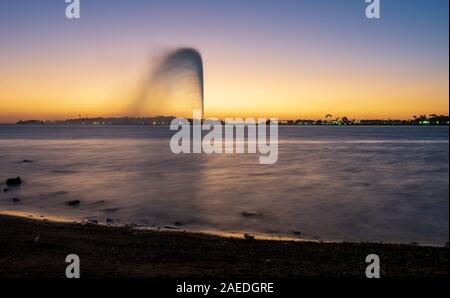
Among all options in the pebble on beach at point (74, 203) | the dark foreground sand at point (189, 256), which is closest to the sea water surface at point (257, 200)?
the pebble on beach at point (74, 203)

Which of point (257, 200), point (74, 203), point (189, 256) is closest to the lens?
point (189, 256)

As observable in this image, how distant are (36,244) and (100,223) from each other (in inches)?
191

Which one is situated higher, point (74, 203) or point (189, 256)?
point (189, 256)

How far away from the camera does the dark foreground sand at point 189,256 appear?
7273mm

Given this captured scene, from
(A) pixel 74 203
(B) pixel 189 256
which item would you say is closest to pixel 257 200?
(A) pixel 74 203

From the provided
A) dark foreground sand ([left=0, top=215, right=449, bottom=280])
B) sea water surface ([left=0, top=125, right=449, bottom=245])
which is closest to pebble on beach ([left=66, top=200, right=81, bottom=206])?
sea water surface ([left=0, top=125, right=449, bottom=245])

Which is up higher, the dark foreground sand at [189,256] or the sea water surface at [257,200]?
the dark foreground sand at [189,256]

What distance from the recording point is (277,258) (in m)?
8.91

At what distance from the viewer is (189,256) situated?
29.5 ft

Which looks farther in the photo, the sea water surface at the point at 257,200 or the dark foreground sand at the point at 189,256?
the sea water surface at the point at 257,200

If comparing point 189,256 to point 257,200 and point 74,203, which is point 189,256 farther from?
point 74,203

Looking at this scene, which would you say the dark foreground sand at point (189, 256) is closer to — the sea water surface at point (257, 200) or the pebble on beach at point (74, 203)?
the sea water surface at point (257, 200)
